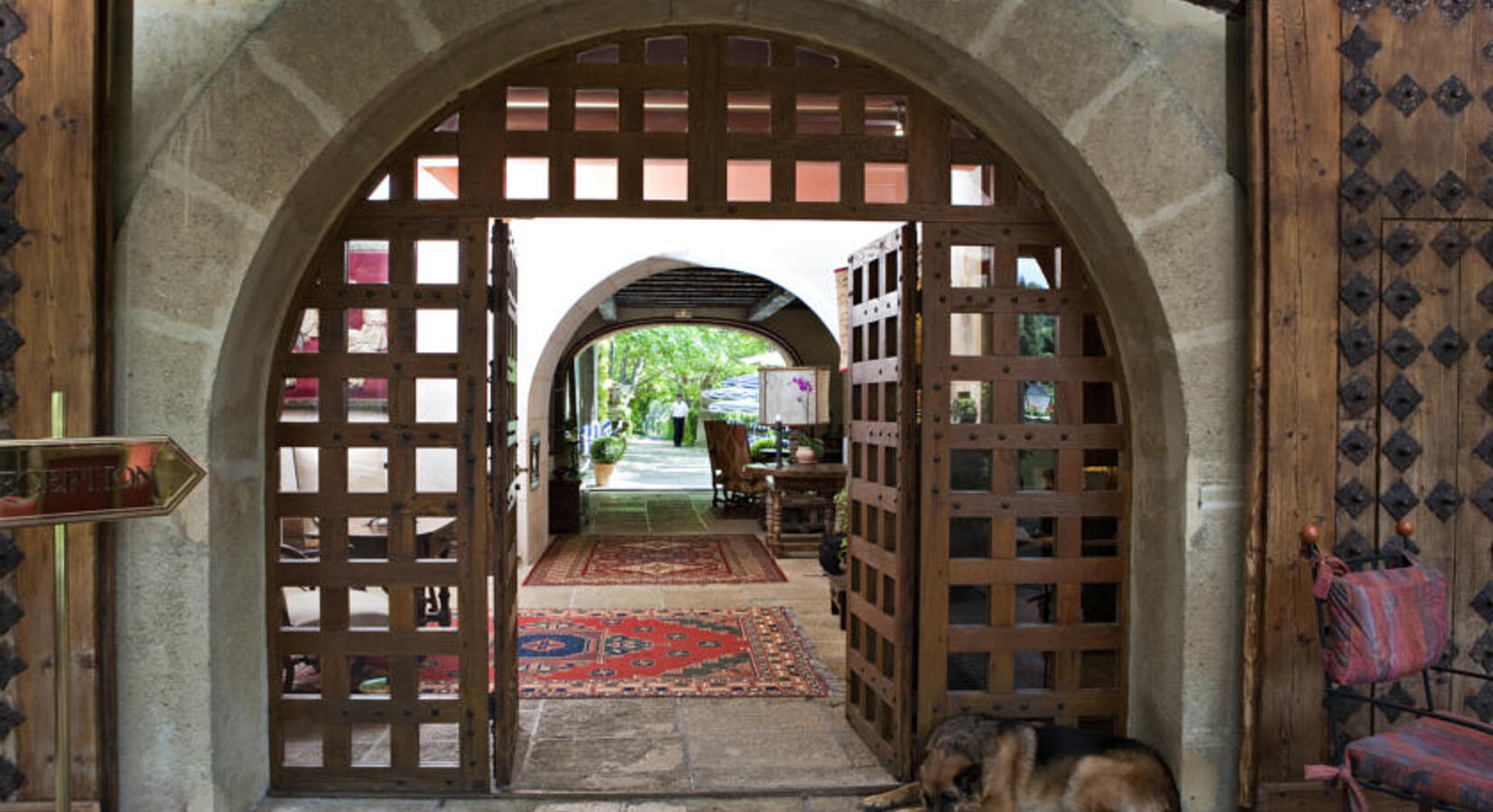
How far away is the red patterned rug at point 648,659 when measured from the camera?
455cm

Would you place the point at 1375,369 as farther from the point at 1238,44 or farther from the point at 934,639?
the point at 934,639

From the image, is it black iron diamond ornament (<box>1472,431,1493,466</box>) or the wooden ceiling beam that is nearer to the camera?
black iron diamond ornament (<box>1472,431,1493,466</box>)

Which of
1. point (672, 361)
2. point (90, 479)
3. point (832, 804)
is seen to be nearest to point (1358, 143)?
point (832, 804)

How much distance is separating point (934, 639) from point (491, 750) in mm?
1639

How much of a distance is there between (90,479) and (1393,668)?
10.3 feet

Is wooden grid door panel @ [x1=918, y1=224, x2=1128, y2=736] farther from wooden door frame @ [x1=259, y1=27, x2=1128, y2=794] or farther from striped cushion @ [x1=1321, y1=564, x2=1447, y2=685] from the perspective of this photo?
striped cushion @ [x1=1321, y1=564, x2=1447, y2=685]

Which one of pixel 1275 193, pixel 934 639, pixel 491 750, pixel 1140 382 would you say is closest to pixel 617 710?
pixel 491 750

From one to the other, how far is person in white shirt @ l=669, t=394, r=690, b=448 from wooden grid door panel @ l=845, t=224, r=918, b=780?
73.1ft

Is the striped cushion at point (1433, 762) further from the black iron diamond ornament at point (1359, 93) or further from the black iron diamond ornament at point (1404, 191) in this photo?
the black iron diamond ornament at point (1359, 93)

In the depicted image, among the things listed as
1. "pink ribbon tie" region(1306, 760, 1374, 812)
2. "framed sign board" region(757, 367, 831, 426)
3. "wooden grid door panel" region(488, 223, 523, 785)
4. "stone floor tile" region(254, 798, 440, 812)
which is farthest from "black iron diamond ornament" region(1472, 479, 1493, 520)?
"framed sign board" region(757, 367, 831, 426)

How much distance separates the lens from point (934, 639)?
334cm

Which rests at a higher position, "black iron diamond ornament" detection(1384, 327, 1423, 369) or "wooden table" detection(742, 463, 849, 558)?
"black iron diamond ornament" detection(1384, 327, 1423, 369)

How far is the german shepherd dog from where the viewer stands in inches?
114

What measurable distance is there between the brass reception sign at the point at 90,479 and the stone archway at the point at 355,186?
73 cm
